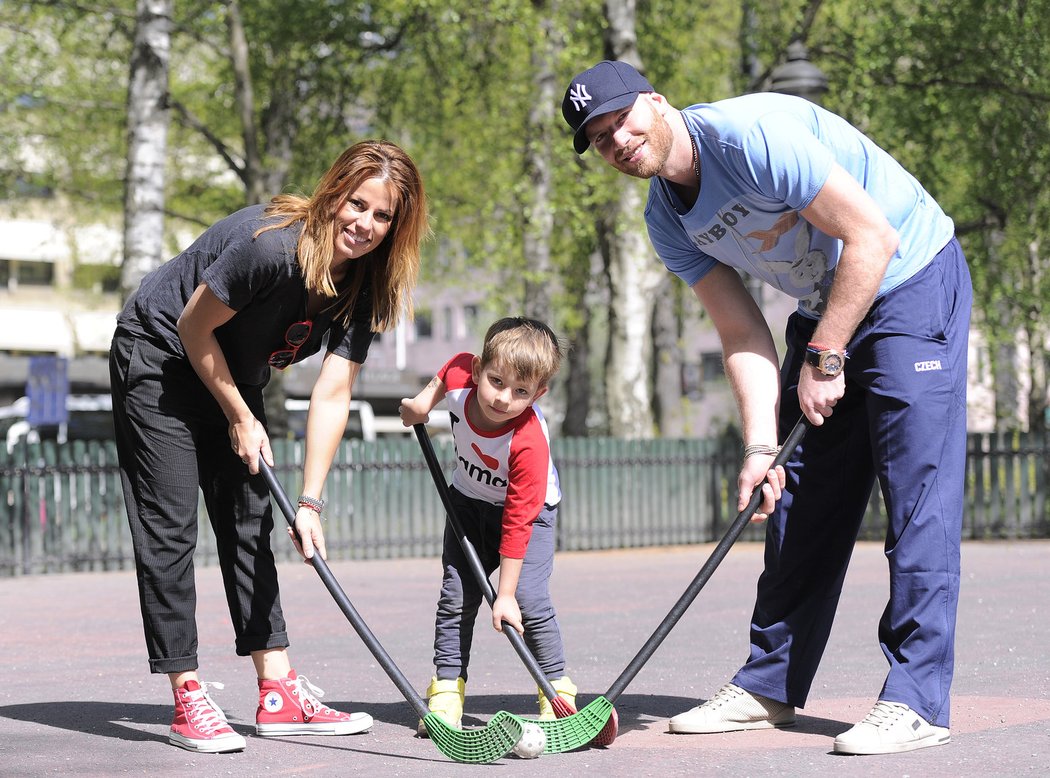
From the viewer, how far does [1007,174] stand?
15531mm

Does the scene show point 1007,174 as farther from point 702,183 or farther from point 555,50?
point 702,183

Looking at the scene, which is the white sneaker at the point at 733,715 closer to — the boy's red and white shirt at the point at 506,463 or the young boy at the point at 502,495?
the young boy at the point at 502,495

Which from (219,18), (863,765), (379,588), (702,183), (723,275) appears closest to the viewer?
(863,765)

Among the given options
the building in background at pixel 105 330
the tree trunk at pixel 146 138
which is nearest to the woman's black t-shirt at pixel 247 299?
the tree trunk at pixel 146 138

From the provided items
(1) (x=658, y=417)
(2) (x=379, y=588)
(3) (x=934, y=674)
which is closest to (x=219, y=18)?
(2) (x=379, y=588)

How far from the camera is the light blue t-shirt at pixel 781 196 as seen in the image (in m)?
3.61

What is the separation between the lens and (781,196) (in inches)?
143

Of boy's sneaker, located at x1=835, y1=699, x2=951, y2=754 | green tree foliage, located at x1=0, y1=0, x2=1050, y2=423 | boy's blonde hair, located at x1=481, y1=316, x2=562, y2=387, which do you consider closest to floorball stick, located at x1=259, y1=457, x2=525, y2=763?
boy's blonde hair, located at x1=481, y1=316, x2=562, y2=387

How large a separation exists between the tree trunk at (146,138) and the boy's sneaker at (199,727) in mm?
8025

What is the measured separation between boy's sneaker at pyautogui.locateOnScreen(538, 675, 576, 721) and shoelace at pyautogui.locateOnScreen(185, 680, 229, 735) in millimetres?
943

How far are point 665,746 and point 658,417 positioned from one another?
1822 cm

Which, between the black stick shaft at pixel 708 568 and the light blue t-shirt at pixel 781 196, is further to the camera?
the black stick shaft at pixel 708 568

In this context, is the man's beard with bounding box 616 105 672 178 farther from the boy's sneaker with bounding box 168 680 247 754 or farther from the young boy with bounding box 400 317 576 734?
the boy's sneaker with bounding box 168 680 247 754

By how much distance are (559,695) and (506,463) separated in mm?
714
